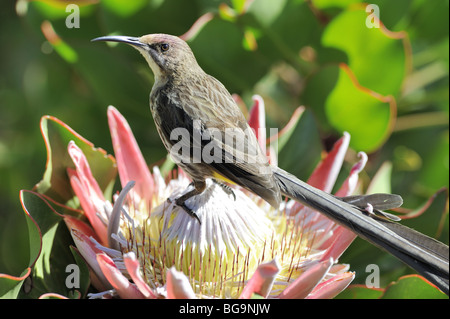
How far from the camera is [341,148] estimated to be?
1472 mm

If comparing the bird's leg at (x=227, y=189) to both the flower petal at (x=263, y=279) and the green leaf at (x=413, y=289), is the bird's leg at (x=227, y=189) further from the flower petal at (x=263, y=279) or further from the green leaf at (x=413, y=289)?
the green leaf at (x=413, y=289)

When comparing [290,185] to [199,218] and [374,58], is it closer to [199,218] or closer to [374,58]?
[199,218]

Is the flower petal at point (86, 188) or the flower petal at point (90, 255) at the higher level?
the flower petal at point (86, 188)

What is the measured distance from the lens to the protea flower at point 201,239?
118cm

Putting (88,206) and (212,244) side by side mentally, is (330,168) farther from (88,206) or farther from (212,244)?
(88,206)

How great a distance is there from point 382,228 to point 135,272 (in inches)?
18.8

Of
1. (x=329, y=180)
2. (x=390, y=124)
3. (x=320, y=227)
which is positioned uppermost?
(x=390, y=124)

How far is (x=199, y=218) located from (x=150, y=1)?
0.68m

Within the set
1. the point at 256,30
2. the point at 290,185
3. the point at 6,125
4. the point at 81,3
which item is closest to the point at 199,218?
the point at 290,185

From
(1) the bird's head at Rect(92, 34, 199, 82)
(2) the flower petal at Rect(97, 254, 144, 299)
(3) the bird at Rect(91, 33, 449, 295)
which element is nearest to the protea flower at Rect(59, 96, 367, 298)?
(2) the flower petal at Rect(97, 254, 144, 299)

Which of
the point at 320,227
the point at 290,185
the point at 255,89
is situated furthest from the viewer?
the point at 255,89

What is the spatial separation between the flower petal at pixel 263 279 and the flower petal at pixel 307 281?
0.05 meters

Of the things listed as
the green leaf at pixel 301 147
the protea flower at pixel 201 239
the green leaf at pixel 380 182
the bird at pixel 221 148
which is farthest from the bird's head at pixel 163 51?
the green leaf at pixel 380 182

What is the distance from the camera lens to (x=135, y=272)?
1087mm
